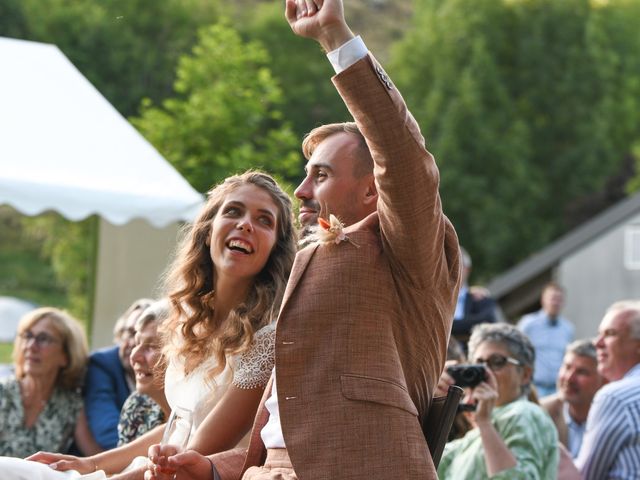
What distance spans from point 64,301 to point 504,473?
2224 inches

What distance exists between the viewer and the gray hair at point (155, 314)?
5.03 metres

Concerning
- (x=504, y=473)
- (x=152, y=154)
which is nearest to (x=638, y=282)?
(x=152, y=154)

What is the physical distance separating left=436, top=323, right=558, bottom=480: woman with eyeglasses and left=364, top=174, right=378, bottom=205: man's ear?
2110mm

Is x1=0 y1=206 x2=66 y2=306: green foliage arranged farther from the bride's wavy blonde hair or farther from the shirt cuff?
the shirt cuff

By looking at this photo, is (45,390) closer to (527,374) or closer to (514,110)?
(527,374)

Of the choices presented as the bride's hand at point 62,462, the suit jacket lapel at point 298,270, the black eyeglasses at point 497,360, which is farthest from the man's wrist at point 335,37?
the black eyeglasses at point 497,360

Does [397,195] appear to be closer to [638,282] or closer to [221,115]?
[221,115]

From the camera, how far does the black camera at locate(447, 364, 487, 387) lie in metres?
5.37

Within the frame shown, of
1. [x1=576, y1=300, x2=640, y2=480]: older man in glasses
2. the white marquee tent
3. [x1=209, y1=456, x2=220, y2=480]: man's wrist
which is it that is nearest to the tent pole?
the white marquee tent

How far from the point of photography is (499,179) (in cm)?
5019

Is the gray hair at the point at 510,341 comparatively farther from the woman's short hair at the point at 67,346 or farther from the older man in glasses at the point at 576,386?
the woman's short hair at the point at 67,346

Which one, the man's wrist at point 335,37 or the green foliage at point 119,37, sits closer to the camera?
the man's wrist at point 335,37

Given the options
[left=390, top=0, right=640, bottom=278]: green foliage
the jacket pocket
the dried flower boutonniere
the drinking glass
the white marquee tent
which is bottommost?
the jacket pocket

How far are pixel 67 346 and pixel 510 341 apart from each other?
261cm
